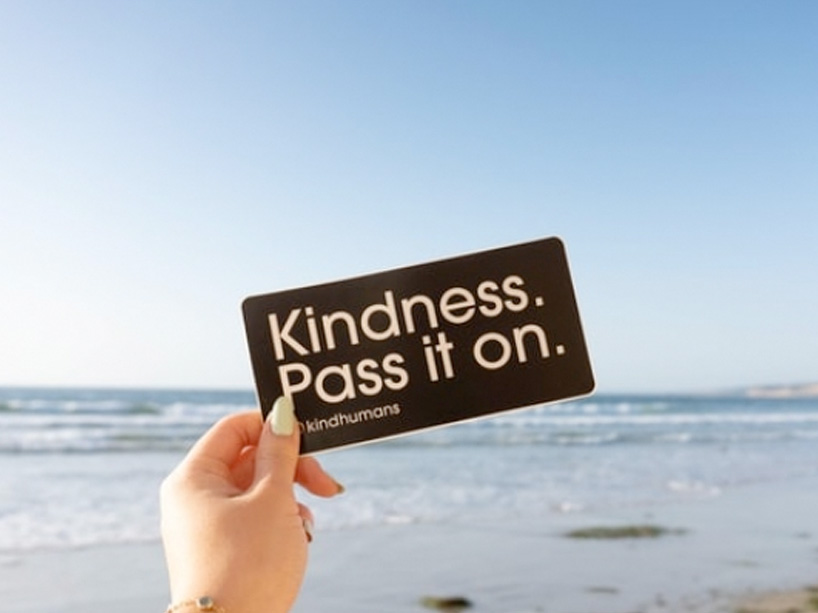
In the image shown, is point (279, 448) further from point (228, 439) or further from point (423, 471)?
point (423, 471)

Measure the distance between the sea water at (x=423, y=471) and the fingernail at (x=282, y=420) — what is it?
4.42 feet

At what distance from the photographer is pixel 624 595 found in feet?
16.5

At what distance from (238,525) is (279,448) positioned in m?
0.12

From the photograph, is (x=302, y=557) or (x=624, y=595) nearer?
(x=302, y=557)

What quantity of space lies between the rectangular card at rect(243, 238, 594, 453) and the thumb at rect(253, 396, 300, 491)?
0.10 feet

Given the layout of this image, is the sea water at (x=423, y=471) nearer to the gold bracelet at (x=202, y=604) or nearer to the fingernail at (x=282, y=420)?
the fingernail at (x=282, y=420)

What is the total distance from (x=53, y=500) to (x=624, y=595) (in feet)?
17.4

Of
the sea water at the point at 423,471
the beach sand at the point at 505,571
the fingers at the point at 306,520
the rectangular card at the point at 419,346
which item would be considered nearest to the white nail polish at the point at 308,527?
the fingers at the point at 306,520

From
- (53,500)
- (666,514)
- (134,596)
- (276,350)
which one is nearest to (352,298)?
(276,350)

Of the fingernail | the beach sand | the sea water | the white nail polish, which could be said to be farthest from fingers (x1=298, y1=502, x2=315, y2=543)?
the beach sand

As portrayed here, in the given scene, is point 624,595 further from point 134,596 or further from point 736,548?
point 134,596

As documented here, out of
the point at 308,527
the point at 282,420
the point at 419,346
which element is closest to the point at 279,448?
the point at 282,420

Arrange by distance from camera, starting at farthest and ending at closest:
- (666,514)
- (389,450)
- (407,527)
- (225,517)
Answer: (389,450)
(666,514)
(407,527)
(225,517)

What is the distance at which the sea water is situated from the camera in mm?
7329
